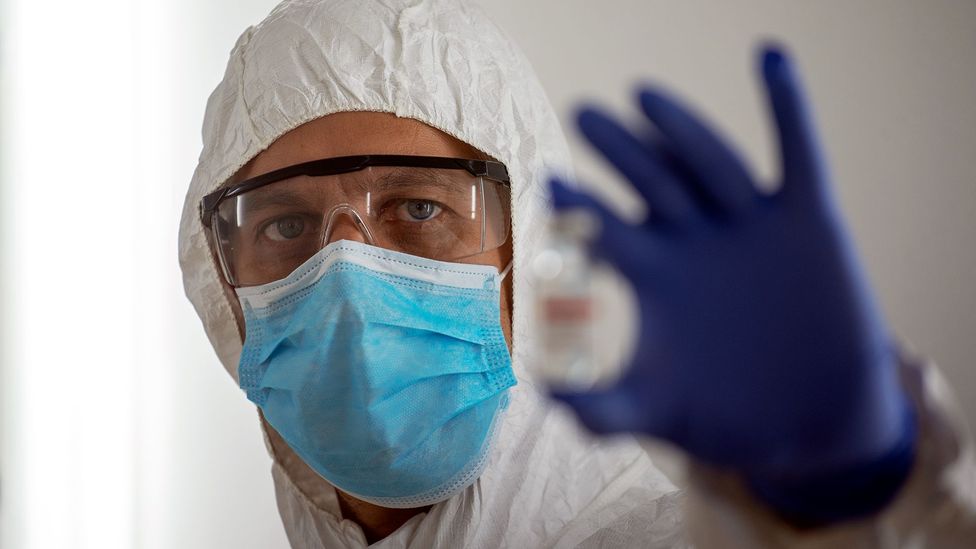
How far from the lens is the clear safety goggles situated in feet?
4.22

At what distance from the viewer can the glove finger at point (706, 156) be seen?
0.63 meters

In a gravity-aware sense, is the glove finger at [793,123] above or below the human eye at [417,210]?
above

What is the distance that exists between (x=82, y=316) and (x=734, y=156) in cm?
209

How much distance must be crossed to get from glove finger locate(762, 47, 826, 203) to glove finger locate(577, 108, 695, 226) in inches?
3.1

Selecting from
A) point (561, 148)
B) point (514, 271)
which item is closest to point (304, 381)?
point (514, 271)

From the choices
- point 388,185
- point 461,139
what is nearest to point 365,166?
point 388,185

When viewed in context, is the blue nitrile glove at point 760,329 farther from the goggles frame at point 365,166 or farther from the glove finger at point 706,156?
the goggles frame at point 365,166

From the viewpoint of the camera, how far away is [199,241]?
1.50 m

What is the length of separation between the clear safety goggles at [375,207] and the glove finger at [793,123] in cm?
75

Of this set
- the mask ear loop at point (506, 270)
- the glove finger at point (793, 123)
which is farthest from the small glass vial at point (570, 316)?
the glove finger at point (793, 123)

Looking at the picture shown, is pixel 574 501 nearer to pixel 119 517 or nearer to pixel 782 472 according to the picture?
pixel 782 472

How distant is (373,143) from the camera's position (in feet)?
4.31

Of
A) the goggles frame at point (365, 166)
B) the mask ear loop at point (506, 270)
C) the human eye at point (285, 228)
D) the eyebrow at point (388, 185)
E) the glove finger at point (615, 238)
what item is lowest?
the mask ear loop at point (506, 270)

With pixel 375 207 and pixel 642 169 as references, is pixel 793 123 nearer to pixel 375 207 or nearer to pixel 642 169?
pixel 642 169
